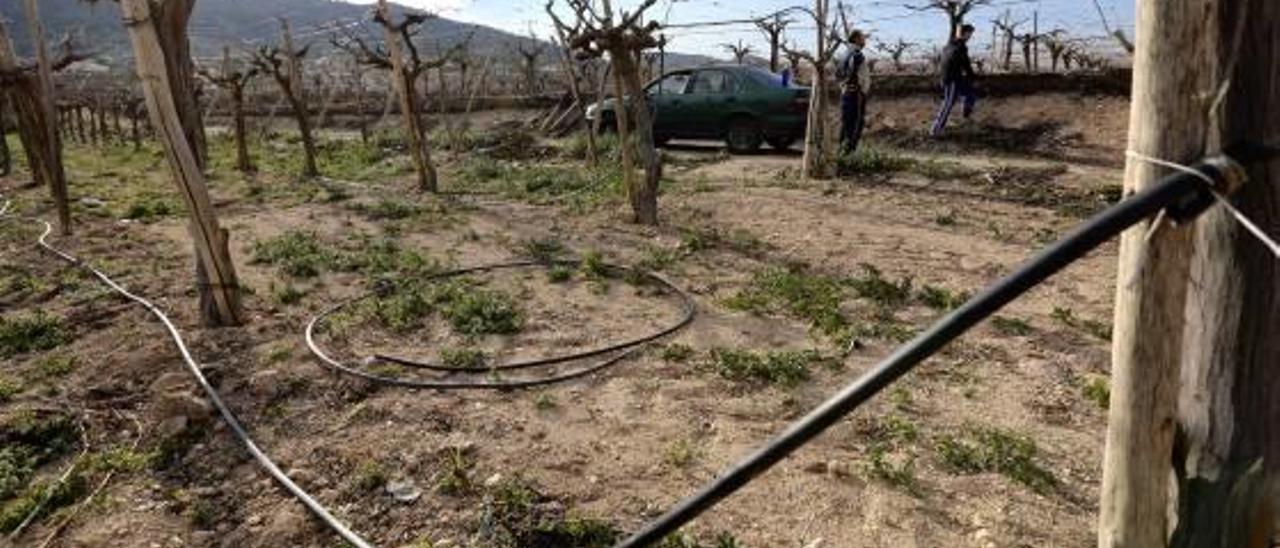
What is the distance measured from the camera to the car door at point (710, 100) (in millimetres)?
13938

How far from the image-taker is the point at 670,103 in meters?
14.7

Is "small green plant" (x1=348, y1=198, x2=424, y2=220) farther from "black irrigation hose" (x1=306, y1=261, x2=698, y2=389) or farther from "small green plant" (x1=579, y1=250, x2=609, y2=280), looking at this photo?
"black irrigation hose" (x1=306, y1=261, x2=698, y2=389)

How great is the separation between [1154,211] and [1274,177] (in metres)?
0.32

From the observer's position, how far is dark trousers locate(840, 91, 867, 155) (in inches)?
443

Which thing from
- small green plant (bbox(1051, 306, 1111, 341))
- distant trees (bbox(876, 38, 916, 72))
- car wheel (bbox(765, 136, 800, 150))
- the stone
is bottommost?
the stone

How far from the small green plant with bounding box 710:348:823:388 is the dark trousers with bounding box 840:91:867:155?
269 inches

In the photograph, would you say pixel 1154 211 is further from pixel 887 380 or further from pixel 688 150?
pixel 688 150

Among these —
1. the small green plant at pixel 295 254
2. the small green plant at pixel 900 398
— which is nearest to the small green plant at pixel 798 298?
the small green plant at pixel 900 398

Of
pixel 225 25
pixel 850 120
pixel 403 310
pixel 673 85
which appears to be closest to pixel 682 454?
pixel 403 310

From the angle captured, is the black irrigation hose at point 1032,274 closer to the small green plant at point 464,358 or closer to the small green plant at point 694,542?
the small green plant at point 694,542

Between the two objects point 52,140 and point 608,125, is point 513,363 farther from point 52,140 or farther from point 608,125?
point 608,125

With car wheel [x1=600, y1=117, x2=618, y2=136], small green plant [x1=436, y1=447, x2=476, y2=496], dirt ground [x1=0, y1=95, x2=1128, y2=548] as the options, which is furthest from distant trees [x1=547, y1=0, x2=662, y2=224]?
car wheel [x1=600, y1=117, x2=618, y2=136]

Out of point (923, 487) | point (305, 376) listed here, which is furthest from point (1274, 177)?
point (305, 376)

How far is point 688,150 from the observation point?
15.3 m
